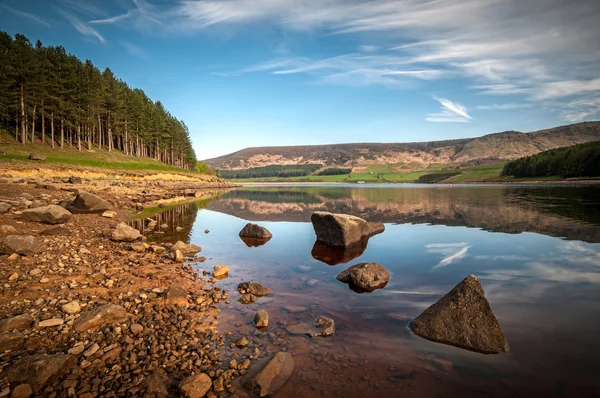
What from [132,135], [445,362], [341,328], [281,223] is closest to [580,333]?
[445,362]

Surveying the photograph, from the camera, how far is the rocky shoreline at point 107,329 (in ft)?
16.8

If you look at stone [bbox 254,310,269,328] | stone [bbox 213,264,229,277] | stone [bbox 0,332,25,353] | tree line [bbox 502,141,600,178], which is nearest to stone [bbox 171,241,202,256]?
stone [bbox 213,264,229,277]

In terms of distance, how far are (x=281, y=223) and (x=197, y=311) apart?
1969 cm

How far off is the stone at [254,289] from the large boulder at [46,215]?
1333 centimetres

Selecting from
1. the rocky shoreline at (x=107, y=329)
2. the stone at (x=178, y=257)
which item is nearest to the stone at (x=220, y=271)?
the rocky shoreline at (x=107, y=329)

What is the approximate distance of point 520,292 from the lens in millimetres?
10398

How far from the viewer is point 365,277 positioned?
11156mm

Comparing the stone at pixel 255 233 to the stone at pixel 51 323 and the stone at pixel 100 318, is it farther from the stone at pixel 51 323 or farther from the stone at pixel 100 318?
the stone at pixel 51 323

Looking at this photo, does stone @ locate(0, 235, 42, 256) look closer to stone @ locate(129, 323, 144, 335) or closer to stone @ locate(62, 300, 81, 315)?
stone @ locate(62, 300, 81, 315)

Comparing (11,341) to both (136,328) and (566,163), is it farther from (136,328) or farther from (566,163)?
(566,163)

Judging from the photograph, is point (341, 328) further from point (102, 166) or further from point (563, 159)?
point (563, 159)

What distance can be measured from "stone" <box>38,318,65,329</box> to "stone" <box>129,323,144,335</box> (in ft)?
5.10

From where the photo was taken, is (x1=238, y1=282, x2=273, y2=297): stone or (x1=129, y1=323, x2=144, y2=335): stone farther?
(x1=238, y1=282, x2=273, y2=297): stone

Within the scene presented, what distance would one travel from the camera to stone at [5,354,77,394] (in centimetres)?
486
